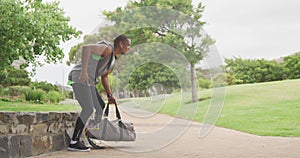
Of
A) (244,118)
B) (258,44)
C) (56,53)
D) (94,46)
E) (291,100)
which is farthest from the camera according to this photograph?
(258,44)

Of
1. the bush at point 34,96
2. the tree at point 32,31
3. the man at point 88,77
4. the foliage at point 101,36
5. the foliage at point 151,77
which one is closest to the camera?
the man at point 88,77

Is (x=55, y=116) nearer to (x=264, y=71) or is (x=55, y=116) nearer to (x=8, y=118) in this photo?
(x=8, y=118)

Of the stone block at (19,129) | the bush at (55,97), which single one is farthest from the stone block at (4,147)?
the bush at (55,97)

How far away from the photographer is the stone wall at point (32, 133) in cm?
276

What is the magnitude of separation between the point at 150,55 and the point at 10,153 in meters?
2.83

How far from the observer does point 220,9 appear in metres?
16.4

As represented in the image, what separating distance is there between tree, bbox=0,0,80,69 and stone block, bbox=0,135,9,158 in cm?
417

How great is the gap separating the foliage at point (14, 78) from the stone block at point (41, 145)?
10678 mm

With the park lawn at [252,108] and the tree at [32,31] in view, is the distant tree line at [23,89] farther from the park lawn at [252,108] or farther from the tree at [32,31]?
the park lawn at [252,108]

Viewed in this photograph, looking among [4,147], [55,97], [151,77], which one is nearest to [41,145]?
[4,147]

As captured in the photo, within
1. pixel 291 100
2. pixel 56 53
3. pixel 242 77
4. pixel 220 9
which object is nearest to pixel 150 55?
pixel 56 53

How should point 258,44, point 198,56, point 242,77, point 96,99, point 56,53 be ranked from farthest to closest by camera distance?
point 258,44 < point 242,77 < point 198,56 < point 56,53 < point 96,99

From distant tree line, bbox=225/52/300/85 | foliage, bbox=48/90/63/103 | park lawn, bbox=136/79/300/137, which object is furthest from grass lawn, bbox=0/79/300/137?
distant tree line, bbox=225/52/300/85

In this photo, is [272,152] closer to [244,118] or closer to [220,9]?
[244,118]
